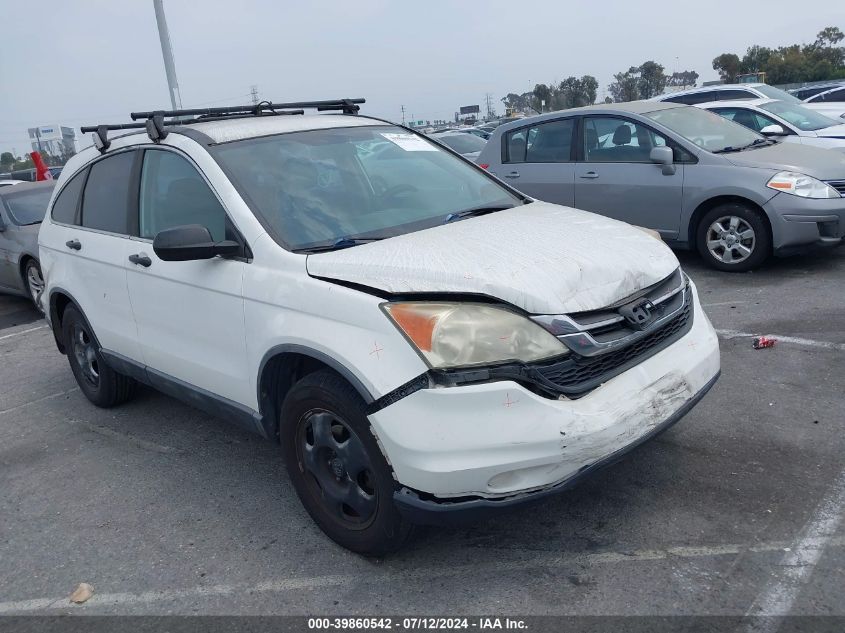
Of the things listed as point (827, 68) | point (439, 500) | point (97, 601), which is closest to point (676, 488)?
point (439, 500)

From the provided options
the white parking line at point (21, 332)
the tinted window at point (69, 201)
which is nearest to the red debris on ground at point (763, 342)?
the tinted window at point (69, 201)

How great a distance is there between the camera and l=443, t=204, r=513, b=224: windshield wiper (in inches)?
154

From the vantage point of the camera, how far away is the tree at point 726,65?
58.4 meters

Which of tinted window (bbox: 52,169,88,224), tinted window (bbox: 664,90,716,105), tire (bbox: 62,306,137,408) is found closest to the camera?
tinted window (bbox: 52,169,88,224)

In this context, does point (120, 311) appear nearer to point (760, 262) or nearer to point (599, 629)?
point (599, 629)

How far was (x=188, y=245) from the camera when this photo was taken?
3496 millimetres

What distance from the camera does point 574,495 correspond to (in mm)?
3686

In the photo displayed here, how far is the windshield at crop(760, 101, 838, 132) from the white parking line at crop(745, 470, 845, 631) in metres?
8.63

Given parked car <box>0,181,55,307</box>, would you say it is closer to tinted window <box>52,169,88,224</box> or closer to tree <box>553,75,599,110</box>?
tinted window <box>52,169,88,224</box>

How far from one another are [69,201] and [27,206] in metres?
5.03

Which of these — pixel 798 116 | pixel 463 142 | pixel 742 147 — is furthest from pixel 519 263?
pixel 463 142

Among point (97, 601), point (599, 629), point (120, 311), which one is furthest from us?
point (120, 311)

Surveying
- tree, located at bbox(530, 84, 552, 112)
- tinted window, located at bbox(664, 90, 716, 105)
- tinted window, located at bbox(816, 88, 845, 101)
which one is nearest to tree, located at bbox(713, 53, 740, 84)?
tree, located at bbox(530, 84, 552, 112)

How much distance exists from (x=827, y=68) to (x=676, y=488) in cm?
5471
